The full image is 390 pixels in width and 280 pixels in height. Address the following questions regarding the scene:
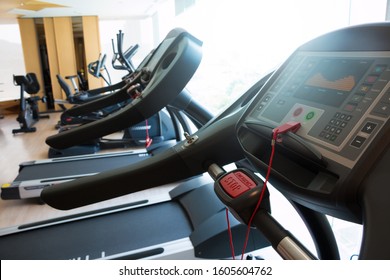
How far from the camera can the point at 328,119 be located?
0.60m

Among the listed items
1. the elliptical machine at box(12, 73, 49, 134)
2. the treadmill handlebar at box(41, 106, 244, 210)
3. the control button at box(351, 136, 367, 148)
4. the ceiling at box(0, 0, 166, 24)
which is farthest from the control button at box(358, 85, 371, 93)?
the ceiling at box(0, 0, 166, 24)

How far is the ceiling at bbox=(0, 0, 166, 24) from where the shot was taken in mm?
6500

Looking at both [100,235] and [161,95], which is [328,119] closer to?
[161,95]

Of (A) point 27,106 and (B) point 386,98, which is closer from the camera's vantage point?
(B) point 386,98

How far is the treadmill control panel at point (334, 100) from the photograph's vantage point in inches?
20.6

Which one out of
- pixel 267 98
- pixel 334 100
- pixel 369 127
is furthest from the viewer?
pixel 267 98

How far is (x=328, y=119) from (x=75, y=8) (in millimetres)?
8013

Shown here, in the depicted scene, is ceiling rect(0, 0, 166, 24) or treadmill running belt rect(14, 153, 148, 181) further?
ceiling rect(0, 0, 166, 24)

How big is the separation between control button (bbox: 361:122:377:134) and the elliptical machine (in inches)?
243

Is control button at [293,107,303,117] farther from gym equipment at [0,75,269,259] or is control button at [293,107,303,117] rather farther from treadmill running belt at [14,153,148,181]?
treadmill running belt at [14,153,148,181]

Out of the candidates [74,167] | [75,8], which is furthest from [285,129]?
[75,8]

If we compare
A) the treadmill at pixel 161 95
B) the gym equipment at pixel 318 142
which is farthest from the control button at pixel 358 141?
the treadmill at pixel 161 95

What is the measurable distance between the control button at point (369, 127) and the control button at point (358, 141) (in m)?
0.01

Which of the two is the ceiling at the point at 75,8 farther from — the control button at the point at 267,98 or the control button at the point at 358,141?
the control button at the point at 358,141
